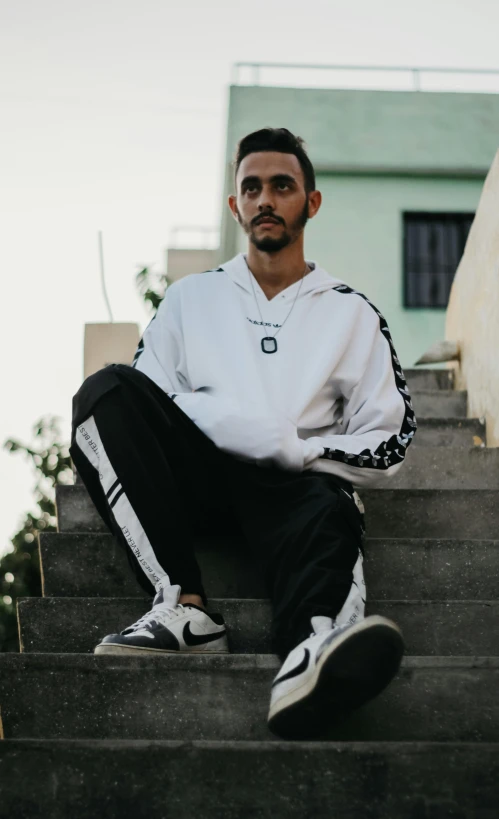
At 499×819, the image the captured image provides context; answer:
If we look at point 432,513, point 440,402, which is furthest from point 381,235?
point 432,513

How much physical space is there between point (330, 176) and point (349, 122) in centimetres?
54

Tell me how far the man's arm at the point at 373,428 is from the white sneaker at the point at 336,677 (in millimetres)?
725

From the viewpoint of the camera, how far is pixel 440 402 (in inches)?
180

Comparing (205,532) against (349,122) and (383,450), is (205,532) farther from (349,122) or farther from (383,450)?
(349,122)

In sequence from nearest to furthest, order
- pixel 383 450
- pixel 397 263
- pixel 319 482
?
pixel 319 482, pixel 383 450, pixel 397 263

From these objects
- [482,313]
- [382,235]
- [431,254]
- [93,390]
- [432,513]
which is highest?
[382,235]

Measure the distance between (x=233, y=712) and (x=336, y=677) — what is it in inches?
11.0

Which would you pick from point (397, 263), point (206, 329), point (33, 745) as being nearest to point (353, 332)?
point (206, 329)

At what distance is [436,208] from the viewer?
9.74 metres

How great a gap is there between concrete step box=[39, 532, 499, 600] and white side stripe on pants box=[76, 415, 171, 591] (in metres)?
0.33

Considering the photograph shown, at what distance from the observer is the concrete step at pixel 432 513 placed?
280cm

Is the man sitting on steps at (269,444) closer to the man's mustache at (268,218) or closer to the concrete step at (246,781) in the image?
the man's mustache at (268,218)

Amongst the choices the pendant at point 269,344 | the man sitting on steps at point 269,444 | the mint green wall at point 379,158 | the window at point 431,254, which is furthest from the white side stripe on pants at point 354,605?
the window at point 431,254

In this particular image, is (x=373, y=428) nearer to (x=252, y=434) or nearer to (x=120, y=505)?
(x=252, y=434)
